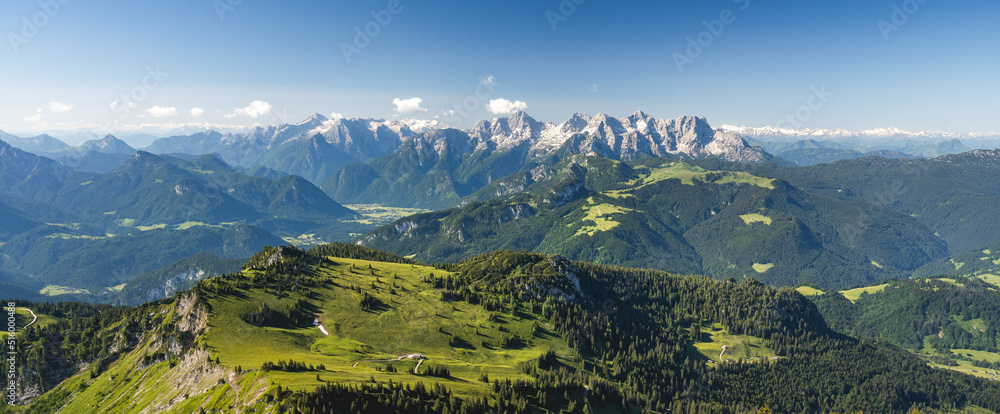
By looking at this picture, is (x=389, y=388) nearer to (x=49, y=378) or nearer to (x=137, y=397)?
(x=137, y=397)

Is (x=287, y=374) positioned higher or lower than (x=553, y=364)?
higher

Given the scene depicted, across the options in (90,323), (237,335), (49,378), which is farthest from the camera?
(90,323)

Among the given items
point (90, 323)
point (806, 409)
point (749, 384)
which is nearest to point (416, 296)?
point (90, 323)

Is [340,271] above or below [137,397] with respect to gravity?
above

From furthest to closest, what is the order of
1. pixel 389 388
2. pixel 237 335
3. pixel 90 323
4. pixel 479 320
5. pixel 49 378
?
1. pixel 479 320
2. pixel 90 323
3. pixel 49 378
4. pixel 237 335
5. pixel 389 388

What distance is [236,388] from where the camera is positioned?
93500mm

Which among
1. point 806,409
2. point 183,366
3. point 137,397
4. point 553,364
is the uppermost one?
point 183,366

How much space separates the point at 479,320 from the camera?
17875 cm

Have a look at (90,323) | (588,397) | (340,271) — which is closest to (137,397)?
(90,323)

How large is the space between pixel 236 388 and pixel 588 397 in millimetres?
89512

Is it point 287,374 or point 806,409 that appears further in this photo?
point 806,409

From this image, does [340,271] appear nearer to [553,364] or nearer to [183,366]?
[183,366]

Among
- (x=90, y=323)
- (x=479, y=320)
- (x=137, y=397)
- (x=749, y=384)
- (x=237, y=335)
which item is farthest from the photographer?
(x=749, y=384)

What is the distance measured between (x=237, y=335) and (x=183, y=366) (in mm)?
14188
